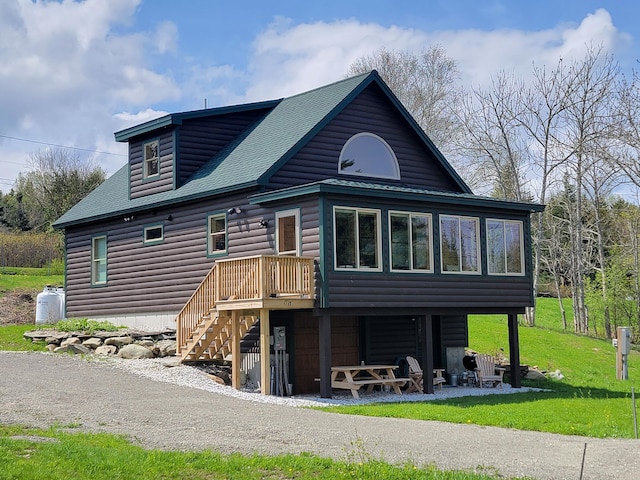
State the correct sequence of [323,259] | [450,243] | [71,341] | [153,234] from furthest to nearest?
[153,234] < [71,341] < [450,243] < [323,259]

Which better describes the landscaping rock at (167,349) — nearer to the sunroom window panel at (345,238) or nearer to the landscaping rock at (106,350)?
the landscaping rock at (106,350)

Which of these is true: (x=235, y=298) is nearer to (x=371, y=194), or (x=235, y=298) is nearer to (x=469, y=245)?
(x=371, y=194)

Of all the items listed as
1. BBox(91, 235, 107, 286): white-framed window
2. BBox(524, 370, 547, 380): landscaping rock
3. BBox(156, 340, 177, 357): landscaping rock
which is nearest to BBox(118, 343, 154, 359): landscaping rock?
BBox(156, 340, 177, 357): landscaping rock

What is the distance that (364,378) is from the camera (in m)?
21.3

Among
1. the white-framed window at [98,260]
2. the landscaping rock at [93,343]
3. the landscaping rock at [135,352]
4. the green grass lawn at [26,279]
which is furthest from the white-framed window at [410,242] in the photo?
the green grass lawn at [26,279]

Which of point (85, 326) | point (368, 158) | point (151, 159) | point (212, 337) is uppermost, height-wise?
point (151, 159)

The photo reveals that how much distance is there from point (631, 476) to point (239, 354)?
1130 cm

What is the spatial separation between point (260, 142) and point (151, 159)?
12.5 feet

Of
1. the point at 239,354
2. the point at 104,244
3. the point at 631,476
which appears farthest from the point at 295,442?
the point at 104,244

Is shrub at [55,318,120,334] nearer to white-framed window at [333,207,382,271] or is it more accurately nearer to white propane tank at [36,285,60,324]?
white propane tank at [36,285,60,324]

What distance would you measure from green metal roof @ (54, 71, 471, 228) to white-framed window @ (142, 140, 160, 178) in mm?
487

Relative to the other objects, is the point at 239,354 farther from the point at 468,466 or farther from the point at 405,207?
the point at 468,466

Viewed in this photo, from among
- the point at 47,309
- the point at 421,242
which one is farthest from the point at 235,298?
the point at 47,309

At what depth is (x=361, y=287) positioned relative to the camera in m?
19.7
